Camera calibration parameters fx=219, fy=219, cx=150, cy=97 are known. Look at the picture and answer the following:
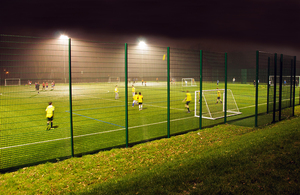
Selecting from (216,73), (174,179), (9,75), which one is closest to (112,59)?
(9,75)

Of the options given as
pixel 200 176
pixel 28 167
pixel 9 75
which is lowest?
pixel 28 167

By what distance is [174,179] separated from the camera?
4.62 meters

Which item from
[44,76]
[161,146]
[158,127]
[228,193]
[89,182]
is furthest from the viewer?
[158,127]

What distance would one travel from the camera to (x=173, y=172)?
502cm

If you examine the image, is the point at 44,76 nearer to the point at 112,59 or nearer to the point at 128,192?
the point at 112,59

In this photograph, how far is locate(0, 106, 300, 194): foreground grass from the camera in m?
4.25

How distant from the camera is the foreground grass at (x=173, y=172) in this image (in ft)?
13.9

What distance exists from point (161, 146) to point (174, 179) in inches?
127

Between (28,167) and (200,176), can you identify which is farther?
(28,167)

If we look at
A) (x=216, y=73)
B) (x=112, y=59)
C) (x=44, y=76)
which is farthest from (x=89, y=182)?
(x=216, y=73)

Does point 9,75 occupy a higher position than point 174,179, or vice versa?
point 9,75

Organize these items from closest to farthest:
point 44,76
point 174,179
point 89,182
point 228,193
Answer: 1. point 228,193
2. point 174,179
3. point 89,182
4. point 44,76

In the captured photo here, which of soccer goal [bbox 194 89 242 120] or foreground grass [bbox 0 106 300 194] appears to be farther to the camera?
soccer goal [bbox 194 89 242 120]

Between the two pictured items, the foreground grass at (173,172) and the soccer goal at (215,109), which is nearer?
the foreground grass at (173,172)
